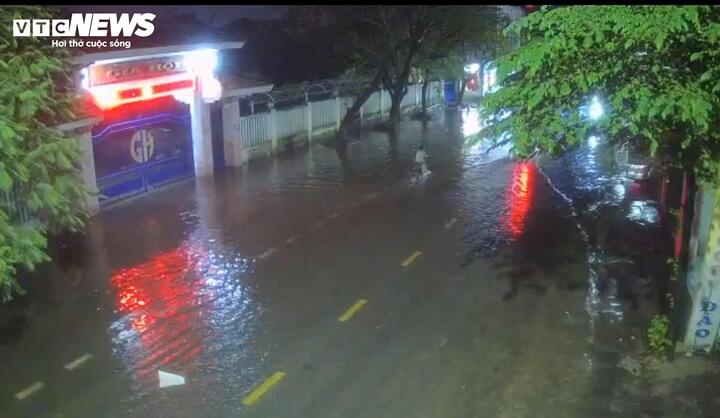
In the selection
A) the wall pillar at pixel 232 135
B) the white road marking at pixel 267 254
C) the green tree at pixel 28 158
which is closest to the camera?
the green tree at pixel 28 158

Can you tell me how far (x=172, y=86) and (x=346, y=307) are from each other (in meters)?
10.4

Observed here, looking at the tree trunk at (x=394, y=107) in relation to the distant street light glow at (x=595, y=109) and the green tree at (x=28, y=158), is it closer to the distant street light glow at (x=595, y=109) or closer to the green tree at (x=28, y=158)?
the green tree at (x=28, y=158)

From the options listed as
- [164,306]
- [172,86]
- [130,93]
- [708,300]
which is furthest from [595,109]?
[172,86]

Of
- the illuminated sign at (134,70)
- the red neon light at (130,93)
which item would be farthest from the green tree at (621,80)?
the red neon light at (130,93)

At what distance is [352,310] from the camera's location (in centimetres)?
1060

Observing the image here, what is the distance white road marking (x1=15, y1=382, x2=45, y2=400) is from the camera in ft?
26.3

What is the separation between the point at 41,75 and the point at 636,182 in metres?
14.5

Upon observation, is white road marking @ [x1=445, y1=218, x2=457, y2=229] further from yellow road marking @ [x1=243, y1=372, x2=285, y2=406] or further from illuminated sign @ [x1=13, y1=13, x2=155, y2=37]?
illuminated sign @ [x1=13, y1=13, x2=155, y2=37]

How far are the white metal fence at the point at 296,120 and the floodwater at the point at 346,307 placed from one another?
5.38 meters

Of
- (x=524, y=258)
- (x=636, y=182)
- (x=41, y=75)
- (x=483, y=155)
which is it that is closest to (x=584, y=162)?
(x=483, y=155)

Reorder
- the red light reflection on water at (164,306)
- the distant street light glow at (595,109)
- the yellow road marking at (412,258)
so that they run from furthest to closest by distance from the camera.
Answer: the yellow road marking at (412,258) → the red light reflection on water at (164,306) → the distant street light glow at (595,109)

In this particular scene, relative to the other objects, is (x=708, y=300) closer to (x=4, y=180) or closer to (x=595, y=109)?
(x=595, y=109)

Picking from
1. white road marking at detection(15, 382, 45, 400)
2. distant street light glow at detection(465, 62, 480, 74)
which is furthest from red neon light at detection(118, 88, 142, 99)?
distant street light glow at detection(465, 62, 480, 74)

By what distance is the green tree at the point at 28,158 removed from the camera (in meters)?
6.85
